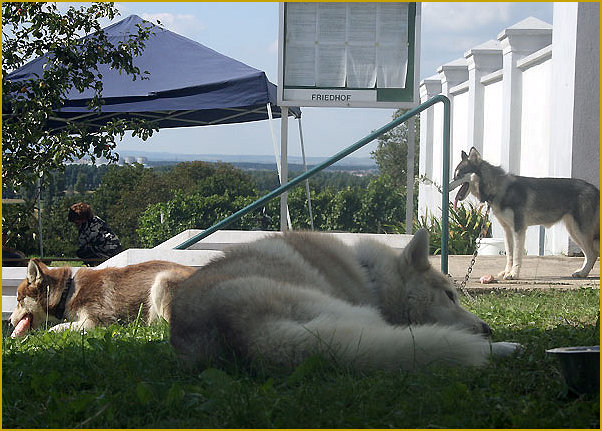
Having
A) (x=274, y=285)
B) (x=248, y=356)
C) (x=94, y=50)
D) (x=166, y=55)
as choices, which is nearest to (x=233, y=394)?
(x=248, y=356)

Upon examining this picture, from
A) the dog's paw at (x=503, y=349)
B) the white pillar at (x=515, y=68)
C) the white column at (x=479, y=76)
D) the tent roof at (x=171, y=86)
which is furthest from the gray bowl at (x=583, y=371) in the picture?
the white column at (x=479, y=76)

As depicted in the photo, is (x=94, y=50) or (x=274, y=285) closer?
(x=274, y=285)

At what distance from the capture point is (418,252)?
3859 mm

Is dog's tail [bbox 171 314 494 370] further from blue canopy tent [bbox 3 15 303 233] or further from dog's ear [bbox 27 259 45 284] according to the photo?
blue canopy tent [bbox 3 15 303 233]

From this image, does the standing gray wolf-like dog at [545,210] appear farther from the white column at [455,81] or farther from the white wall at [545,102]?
the white column at [455,81]

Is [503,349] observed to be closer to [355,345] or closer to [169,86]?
[355,345]

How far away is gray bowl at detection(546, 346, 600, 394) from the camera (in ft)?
8.44

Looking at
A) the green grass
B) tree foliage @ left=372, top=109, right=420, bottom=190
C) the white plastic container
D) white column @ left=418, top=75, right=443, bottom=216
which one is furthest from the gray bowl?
tree foliage @ left=372, top=109, right=420, bottom=190

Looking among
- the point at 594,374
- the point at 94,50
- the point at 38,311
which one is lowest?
the point at 38,311

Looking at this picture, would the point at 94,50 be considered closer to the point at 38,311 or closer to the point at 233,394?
the point at 38,311

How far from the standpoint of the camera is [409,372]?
2.85 m

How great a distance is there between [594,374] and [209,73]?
29.5 ft

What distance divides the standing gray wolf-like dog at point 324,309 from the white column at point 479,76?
42.6 feet

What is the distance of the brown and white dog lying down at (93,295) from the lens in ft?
19.9
